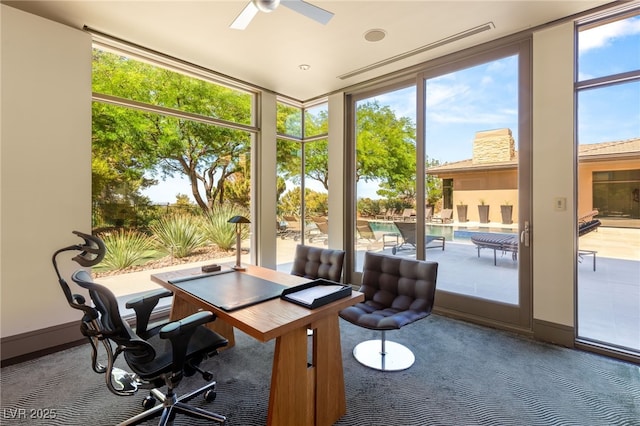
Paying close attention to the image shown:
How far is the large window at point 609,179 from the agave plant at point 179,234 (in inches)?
165

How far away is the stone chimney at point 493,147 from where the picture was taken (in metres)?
3.18

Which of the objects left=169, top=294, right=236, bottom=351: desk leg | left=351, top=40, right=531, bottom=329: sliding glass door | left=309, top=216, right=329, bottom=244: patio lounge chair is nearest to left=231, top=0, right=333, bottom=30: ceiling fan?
left=351, top=40, right=531, bottom=329: sliding glass door

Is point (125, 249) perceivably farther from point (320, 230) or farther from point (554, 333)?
point (554, 333)

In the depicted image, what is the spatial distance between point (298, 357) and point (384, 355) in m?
1.23

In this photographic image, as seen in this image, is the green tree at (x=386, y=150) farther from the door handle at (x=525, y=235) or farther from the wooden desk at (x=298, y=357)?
the wooden desk at (x=298, y=357)

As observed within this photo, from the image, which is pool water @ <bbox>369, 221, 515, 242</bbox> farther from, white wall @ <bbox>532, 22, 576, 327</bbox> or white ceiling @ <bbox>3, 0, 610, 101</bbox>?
white ceiling @ <bbox>3, 0, 610, 101</bbox>

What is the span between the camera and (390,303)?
8.63 ft

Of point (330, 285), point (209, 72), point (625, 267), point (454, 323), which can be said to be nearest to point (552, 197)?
point (625, 267)

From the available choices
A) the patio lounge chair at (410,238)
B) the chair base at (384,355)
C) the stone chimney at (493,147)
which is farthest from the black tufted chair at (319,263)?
the stone chimney at (493,147)

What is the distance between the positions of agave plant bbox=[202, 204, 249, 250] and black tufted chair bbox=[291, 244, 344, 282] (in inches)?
49.2

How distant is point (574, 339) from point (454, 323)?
102 centimetres

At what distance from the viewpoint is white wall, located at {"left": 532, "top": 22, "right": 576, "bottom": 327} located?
2766mm

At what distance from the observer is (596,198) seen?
2740 millimetres

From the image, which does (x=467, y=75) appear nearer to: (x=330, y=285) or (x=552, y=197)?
(x=552, y=197)
